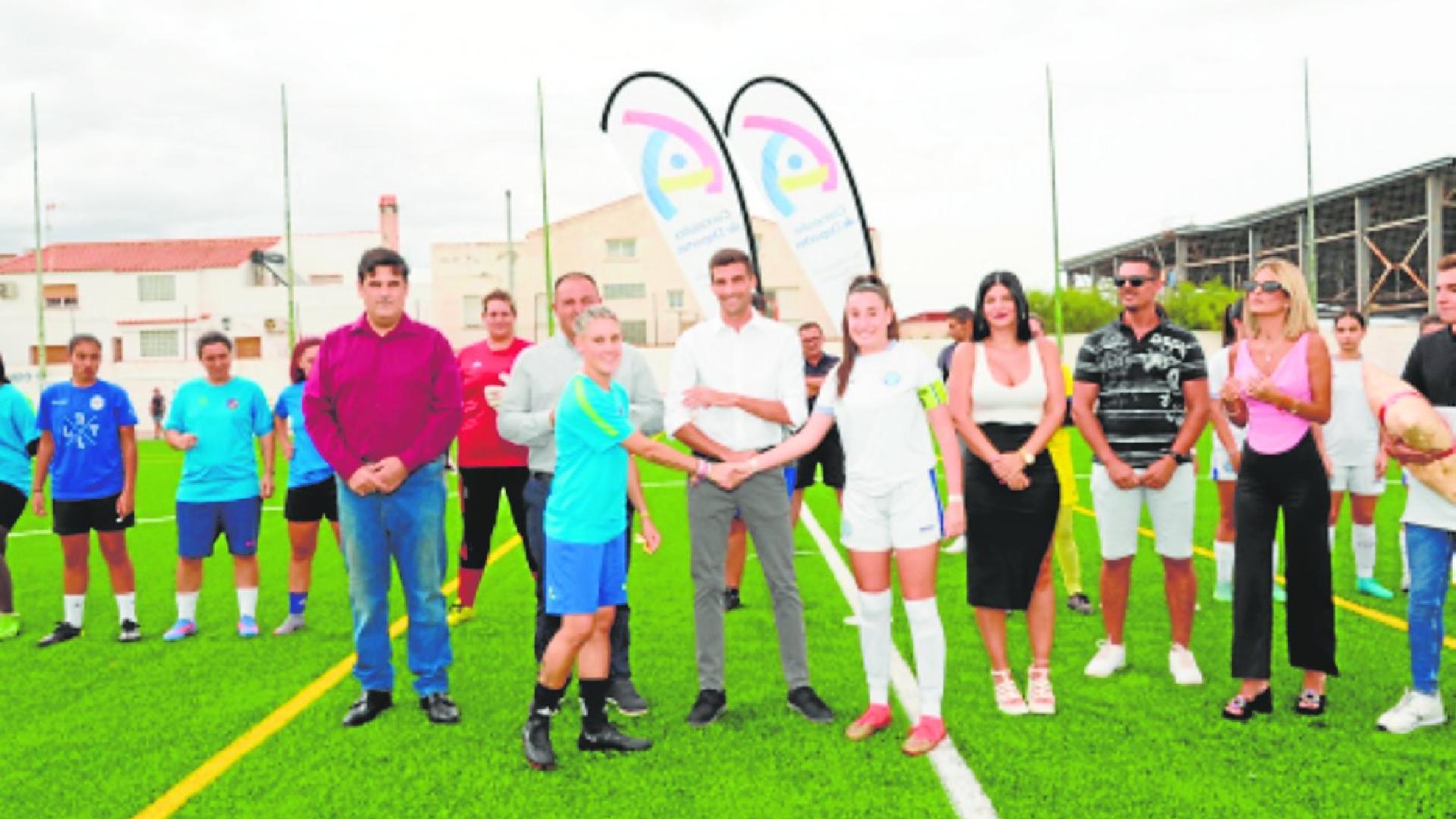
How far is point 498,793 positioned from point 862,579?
1.66 metres

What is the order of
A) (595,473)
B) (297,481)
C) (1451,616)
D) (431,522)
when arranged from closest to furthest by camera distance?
(595,473), (431,522), (1451,616), (297,481)

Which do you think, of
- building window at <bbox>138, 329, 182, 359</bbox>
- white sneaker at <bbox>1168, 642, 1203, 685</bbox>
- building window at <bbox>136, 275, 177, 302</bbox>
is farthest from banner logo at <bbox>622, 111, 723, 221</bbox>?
building window at <bbox>136, 275, 177, 302</bbox>

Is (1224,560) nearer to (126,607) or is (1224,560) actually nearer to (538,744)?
(538,744)

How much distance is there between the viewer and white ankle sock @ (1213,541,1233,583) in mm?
6836

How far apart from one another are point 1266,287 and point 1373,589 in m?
3.45

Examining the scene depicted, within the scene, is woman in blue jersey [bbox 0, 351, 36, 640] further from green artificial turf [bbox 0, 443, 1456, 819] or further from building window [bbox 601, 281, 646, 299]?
building window [bbox 601, 281, 646, 299]

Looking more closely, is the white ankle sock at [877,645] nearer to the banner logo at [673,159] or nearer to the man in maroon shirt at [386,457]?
the man in maroon shirt at [386,457]

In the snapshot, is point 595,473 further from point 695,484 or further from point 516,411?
point 516,411

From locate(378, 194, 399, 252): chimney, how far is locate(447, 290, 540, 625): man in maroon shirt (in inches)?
2021

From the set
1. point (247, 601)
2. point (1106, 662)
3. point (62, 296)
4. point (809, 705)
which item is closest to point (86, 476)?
point (247, 601)

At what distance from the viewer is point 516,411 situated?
16.4ft

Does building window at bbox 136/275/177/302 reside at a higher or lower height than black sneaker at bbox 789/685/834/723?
higher

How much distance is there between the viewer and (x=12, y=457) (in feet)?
21.8

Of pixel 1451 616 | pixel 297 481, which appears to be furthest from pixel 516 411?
pixel 1451 616
